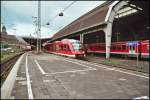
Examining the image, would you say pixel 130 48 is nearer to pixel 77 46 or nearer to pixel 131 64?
pixel 77 46

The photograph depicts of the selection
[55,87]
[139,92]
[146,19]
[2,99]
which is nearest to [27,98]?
[2,99]

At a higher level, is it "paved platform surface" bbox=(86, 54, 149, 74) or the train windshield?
the train windshield

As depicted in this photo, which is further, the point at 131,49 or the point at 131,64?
the point at 131,49

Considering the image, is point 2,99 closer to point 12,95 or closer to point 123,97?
point 12,95

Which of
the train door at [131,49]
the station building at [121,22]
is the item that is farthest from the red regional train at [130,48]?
the station building at [121,22]

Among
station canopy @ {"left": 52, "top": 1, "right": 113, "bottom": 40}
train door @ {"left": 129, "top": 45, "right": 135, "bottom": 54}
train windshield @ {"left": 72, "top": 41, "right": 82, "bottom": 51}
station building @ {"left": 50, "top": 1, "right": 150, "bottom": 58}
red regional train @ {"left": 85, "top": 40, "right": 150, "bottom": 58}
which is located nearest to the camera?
red regional train @ {"left": 85, "top": 40, "right": 150, "bottom": 58}

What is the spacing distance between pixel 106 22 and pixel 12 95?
26.1 meters

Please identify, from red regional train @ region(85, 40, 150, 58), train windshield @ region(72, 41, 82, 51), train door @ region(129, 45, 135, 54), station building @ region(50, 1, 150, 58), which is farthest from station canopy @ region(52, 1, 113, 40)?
train door @ region(129, 45, 135, 54)

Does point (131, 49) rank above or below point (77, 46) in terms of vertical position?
below

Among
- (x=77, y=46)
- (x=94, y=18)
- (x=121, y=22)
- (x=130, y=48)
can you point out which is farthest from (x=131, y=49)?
(x=94, y=18)

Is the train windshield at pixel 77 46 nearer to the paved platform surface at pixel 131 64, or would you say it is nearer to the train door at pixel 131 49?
the train door at pixel 131 49

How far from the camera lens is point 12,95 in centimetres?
1038

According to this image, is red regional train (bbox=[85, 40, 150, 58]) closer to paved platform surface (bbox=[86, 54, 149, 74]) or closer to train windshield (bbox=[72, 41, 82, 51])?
paved platform surface (bbox=[86, 54, 149, 74])

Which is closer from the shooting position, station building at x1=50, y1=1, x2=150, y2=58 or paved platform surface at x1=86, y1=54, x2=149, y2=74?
paved platform surface at x1=86, y1=54, x2=149, y2=74
